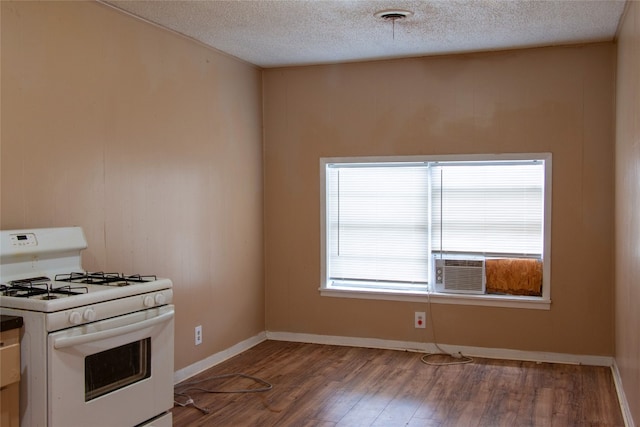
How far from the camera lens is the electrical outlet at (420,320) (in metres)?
4.87

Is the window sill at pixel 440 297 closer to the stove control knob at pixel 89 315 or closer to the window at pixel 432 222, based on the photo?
the window at pixel 432 222

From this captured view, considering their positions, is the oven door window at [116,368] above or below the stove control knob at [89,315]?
below

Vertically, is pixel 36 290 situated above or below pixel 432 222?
below

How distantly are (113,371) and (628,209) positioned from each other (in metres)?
2.82

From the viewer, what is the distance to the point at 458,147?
4.72m

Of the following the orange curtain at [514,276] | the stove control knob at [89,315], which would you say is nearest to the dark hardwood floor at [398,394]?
the orange curtain at [514,276]

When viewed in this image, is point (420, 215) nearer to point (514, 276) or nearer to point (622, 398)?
point (514, 276)

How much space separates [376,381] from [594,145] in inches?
92.0

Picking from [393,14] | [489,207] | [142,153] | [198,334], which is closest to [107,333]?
[142,153]

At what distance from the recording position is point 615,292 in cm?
426

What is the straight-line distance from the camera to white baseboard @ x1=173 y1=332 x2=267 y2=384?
4.12 metres

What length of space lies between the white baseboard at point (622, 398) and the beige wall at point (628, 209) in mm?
72

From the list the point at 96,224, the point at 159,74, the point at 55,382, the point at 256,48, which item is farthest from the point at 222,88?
the point at 55,382

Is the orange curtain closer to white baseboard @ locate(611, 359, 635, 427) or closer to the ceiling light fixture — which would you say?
white baseboard @ locate(611, 359, 635, 427)
